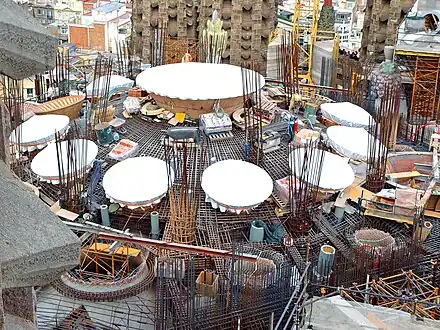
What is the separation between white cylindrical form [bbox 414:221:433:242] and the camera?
41.8 feet

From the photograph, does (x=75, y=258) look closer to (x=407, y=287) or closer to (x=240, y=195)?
(x=407, y=287)

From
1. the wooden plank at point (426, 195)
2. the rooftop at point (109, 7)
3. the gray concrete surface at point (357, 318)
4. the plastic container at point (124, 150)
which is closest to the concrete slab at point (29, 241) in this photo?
the gray concrete surface at point (357, 318)

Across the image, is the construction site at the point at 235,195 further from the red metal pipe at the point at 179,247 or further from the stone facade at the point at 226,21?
the stone facade at the point at 226,21

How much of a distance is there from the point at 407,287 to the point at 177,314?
408cm

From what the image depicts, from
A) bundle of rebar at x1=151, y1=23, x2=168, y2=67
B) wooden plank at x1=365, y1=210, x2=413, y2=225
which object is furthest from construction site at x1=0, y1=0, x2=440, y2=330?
bundle of rebar at x1=151, y1=23, x2=168, y2=67

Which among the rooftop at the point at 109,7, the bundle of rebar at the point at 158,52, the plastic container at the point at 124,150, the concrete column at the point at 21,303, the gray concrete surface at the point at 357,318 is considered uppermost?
the concrete column at the point at 21,303

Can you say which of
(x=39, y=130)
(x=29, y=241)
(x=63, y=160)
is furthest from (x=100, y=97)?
(x=29, y=241)

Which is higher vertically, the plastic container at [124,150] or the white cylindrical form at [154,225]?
the plastic container at [124,150]

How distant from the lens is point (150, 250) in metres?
12.2

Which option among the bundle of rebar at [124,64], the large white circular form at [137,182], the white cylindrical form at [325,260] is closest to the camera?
the white cylindrical form at [325,260]

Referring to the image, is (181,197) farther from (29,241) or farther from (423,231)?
(29,241)

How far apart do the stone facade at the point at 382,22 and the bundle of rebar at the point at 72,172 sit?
15.2 meters

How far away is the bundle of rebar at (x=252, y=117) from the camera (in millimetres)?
14852

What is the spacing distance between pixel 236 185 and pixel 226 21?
15111mm
